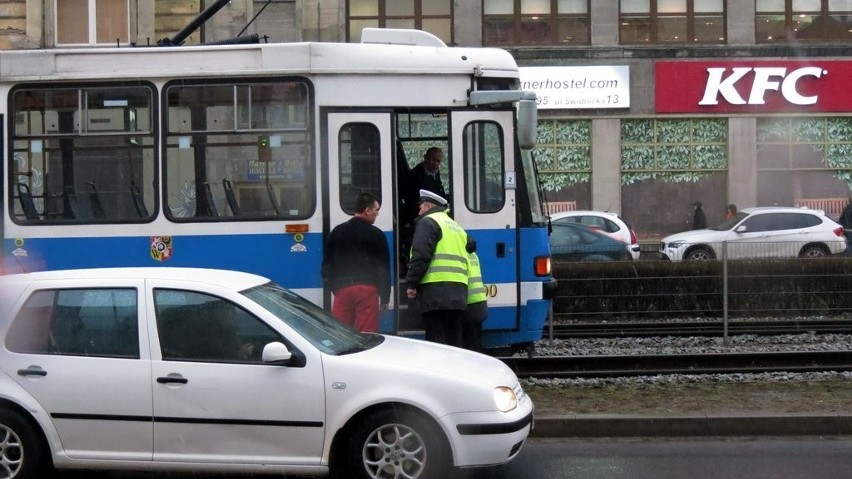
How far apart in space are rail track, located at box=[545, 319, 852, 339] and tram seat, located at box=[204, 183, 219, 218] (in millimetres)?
5688

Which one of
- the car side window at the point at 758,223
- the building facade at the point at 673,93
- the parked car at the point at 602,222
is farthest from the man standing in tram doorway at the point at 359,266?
the building facade at the point at 673,93

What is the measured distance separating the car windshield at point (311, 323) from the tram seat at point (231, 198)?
250cm

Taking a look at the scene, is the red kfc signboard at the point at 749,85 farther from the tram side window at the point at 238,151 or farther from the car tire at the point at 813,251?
the tram side window at the point at 238,151

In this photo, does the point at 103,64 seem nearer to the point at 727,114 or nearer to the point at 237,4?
the point at 237,4

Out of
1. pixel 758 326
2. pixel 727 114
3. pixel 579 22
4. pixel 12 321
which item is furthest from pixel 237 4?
pixel 12 321

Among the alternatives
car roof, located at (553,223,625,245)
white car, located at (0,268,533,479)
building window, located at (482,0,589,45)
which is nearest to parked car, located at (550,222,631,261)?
car roof, located at (553,223,625,245)

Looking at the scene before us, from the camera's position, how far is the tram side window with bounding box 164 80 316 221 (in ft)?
32.3

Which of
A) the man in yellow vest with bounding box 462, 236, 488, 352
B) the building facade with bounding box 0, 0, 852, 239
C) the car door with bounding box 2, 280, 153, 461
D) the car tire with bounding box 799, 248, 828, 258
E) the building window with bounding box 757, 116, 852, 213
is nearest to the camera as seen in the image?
the car door with bounding box 2, 280, 153, 461

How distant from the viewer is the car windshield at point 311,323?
22.6ft

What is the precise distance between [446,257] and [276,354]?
2.87 metres

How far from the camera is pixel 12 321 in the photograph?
22.5ft

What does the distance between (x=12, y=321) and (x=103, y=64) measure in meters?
3.80

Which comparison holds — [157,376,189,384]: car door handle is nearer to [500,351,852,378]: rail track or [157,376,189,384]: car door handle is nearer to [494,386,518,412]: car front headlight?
[494,386,518,412]: car front headlight

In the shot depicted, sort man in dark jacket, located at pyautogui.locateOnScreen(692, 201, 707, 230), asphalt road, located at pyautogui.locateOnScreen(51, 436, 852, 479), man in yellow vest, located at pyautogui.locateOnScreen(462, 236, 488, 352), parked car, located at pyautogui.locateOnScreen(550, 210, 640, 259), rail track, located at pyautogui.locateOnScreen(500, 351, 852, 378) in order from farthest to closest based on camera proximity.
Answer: man in dark jacket, located at pyautogui.locateOnScreen(692, 201, 707, 230)
parked car, located at pyautogui.locateOnScreen(550, 210, 640, 259)
rail track, located at pyautogui.locateOnScreen(500, 351, 852, 378)
man in yellow vest, located at pyautogui.locateOnScreen(462, 236, 488, 352)
asphalt road, located at pyautogui.locateOnScreen(51, 436, 852, 479)
